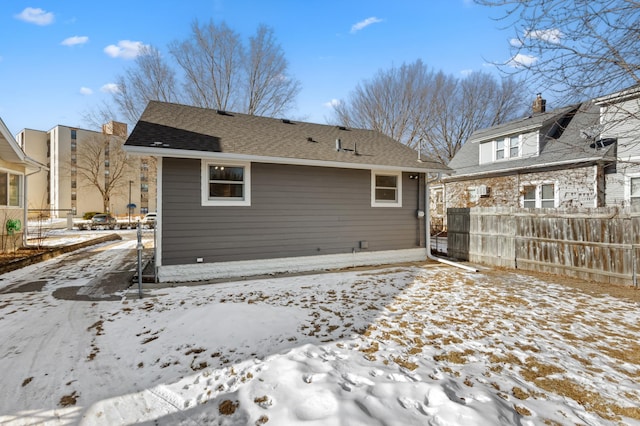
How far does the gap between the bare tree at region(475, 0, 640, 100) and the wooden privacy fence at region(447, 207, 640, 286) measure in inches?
142

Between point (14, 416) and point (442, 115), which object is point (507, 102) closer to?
point (442, 115)

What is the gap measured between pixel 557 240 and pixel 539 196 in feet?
24.2

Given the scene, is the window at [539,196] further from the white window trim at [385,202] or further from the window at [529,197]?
the white window trim at [385,202]

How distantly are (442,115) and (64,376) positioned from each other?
25.9 m

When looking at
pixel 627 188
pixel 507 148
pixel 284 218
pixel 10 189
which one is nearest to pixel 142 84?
pixel 10 189

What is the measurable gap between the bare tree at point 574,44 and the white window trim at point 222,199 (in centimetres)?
545

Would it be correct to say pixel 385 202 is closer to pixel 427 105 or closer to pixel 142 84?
pixel 427 105

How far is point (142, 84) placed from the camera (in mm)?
18047

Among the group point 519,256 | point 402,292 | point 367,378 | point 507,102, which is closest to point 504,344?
point 367,378

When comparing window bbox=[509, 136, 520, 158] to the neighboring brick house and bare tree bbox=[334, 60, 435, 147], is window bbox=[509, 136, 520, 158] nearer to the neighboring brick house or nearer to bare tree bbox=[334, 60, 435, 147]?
the neighboring brick house

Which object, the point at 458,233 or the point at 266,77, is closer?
the point at 458,233

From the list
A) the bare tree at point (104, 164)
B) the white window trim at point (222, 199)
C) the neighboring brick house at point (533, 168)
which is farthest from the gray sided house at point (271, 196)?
the bare tree at point (104, 164)

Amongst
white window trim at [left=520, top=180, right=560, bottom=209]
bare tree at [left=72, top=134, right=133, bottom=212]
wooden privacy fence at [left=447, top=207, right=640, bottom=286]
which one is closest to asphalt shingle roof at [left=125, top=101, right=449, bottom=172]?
wooden privacy fence at [left=447, top=207, right=640, bottom=286]

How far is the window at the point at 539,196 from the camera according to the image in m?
12.8
